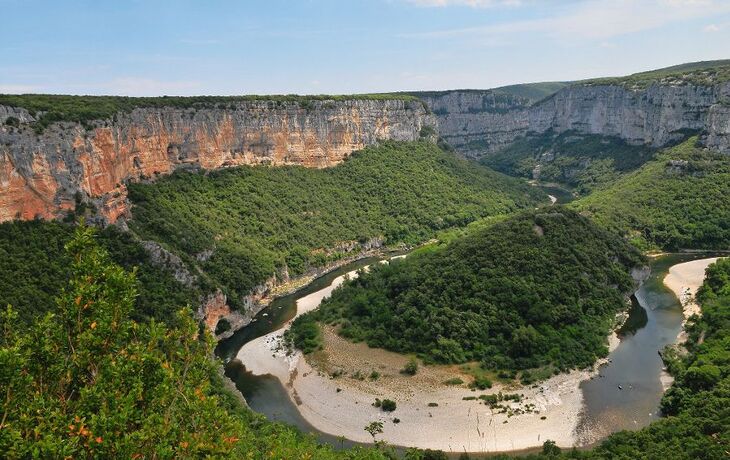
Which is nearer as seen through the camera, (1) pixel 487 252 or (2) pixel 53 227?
(2) pixel 53 227

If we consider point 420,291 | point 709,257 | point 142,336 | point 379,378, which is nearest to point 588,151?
point 709,257

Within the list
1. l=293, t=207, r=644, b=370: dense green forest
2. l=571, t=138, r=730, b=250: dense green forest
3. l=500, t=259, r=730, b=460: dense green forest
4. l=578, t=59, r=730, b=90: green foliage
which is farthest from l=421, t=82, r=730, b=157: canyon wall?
l=500, t=259, r=730, b=460: dense green forest

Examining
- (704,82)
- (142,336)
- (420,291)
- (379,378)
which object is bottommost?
(379,378)

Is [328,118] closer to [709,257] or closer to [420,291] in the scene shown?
[420,291]

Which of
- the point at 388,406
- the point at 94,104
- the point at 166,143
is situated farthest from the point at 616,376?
the point at 166,143

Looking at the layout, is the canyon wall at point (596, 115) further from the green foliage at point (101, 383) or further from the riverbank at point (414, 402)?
the green foliage at point (101, 383)

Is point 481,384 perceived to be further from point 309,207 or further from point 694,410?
point 309,207

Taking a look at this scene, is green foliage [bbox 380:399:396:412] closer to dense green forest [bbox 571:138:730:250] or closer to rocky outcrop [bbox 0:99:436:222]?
rocky outcrop [bbox 0:99:436:222]

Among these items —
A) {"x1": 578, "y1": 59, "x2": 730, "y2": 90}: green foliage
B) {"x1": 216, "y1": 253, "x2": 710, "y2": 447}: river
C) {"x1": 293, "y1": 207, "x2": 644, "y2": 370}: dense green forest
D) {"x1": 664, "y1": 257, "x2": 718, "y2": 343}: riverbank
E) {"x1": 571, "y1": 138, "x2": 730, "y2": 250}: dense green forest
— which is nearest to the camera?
{"x1": 216, "y1": 253, "x2": 710, "y2": 447}: river
